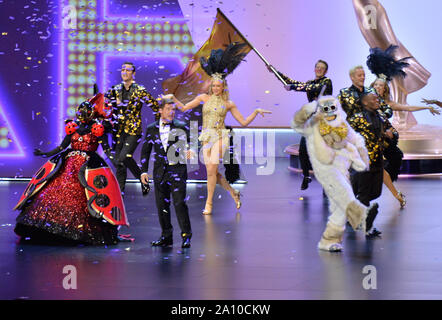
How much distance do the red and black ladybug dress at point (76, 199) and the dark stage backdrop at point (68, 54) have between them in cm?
437

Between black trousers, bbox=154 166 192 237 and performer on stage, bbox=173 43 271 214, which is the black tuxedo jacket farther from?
performer on stage, bbox=173 43 271 214

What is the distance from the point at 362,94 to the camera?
7.40 m

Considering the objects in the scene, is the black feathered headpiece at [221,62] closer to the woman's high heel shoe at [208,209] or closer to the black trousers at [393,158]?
the woman's high heel shoe at [208,209]

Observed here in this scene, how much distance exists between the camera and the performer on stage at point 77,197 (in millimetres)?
6809

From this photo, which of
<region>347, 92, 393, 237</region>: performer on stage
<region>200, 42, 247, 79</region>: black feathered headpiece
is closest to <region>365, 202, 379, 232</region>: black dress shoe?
<region>347, 92, 393, 237</region>: performer on stage

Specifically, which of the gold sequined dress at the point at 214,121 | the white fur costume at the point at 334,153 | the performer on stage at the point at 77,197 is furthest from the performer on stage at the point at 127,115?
the white fur costume at the point at 334,153

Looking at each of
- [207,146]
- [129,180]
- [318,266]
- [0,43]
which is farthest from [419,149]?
[318,266]

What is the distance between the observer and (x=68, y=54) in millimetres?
11406

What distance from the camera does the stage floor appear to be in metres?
5.30

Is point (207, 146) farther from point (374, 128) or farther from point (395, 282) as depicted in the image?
point (395, 282)

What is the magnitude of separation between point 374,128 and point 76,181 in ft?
9.08

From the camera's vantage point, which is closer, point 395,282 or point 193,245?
point 395,282

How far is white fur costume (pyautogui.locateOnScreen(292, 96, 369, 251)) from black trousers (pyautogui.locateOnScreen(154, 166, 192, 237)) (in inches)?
42.3

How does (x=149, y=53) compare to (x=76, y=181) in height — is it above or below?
above
